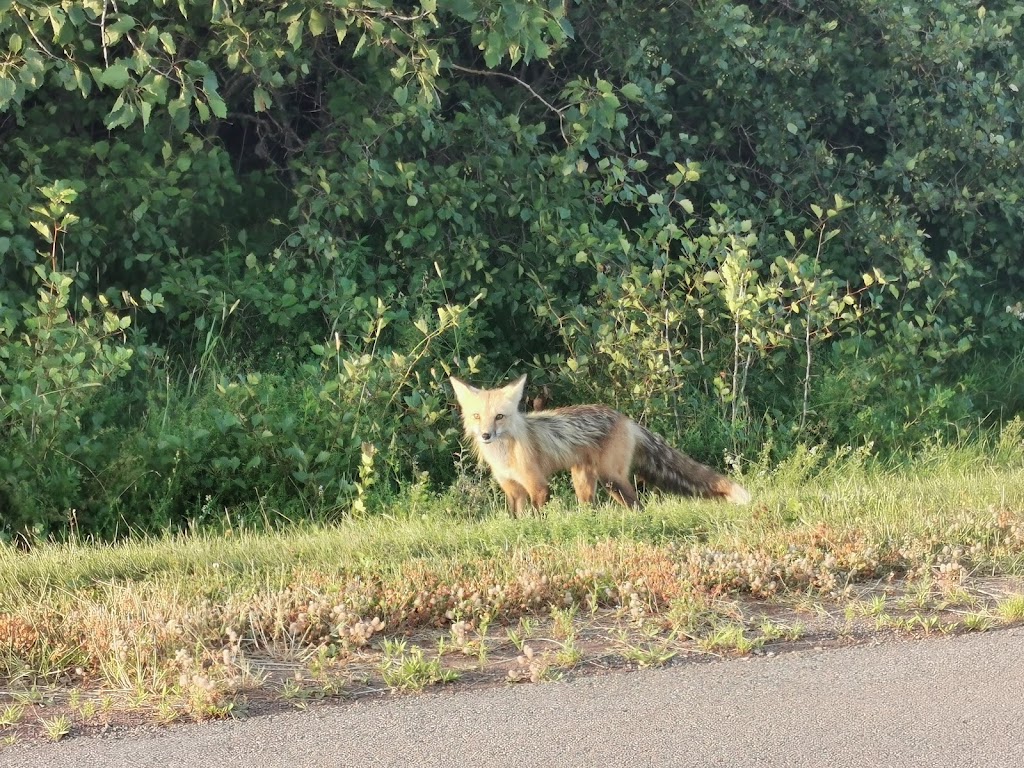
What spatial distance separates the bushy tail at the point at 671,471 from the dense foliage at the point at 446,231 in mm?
587

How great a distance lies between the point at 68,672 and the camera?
4.45 metres

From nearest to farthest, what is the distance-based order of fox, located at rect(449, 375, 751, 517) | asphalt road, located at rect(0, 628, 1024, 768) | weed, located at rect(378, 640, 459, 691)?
asphalt road, located at rect(0, 628, 1024, 768) → weed, located at rect(378, 640, 459, 691) → fox, located at rect(449, 375, 751, 517)

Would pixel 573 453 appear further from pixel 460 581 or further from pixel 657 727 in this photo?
pixel 657 727

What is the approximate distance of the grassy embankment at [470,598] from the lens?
4.34m

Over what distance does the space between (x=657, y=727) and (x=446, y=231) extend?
262 inches

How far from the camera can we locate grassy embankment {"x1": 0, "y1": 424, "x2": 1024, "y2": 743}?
4.34 meters

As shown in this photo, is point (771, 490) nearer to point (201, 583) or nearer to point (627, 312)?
point (627, 312)

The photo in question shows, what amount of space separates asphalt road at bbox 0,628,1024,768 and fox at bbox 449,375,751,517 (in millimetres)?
3237

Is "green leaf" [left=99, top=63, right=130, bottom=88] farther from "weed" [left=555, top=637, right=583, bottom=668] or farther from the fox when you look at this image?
"weed" [left=555, top=637, right=583, bottom=668]

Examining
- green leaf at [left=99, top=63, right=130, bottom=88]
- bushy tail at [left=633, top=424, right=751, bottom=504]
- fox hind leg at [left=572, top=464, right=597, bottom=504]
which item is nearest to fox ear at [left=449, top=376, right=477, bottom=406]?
fox hind leg at [left=572, top=464, right=597, bottom=504]

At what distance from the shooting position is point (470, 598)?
507 centimetres

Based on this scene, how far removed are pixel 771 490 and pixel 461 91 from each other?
14.6 feet

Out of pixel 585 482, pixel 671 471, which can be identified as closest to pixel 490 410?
pixel 585 482

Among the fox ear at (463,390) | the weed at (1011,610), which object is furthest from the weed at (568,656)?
the fox ear at (463,390)
